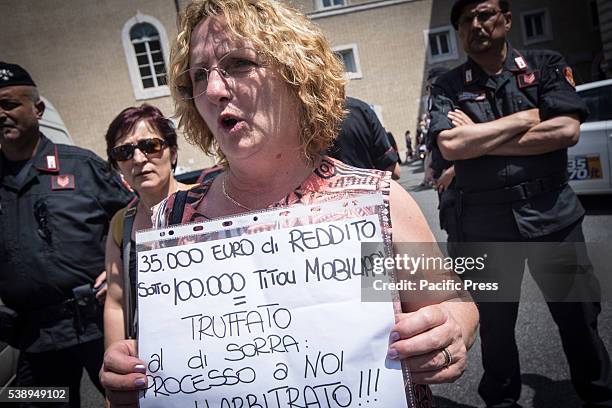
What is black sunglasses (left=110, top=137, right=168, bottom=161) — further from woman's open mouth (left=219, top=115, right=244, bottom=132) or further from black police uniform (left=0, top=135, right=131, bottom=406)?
woman's open mouth (left=219, top=115, right=244, bottom=132)

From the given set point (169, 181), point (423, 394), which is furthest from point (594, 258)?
point (169, 181)

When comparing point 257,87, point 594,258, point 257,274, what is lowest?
point 594,258

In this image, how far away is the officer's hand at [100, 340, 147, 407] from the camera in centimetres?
98

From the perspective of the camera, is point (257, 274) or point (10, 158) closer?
point (257, 274)

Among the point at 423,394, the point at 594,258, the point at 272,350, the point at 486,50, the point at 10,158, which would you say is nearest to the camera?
the point at 272,350

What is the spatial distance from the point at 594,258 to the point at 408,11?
67.1 ft

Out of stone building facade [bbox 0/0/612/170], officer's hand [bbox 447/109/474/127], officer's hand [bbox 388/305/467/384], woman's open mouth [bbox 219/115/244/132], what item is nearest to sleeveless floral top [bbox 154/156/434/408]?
officer's hand [bbox 388/305/467/384]

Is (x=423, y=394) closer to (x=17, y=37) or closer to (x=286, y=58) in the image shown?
(x=286, y=58)

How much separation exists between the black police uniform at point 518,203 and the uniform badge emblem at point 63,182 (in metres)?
2.08

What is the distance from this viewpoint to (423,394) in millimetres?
1114

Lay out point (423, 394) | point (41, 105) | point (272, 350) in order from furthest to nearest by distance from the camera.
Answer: point (41, 105)
point (423, 394)
point (272, 350)

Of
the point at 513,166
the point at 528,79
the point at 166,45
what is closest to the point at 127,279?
the point at 513,166

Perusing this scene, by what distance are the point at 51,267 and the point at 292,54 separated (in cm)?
193

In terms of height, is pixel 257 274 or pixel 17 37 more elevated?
pixel 17 37
